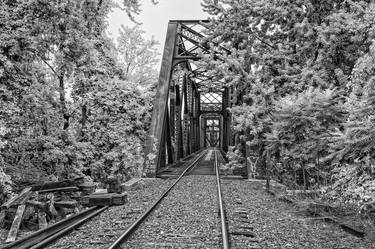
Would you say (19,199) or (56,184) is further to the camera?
(56,184)

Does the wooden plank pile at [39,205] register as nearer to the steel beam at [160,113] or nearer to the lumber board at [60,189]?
the lumber board at [60,189]

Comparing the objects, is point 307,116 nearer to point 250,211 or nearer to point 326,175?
point 326,175

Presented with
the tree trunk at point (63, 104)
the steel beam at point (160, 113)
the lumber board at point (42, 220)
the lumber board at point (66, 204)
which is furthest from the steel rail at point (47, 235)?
the steel beam at point (160, 113)

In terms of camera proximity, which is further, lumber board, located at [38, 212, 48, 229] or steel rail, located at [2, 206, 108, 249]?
lumber board, located at [38, 212, 48, 229]

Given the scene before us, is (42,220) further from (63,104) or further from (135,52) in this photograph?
(135,52)

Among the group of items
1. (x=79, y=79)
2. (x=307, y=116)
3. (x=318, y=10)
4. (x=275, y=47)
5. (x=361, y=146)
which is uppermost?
(x=318, y=10)

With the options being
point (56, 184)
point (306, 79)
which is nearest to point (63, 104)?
point (56, 184)

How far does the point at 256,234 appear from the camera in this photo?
627 cm

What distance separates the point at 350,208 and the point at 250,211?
2270mm

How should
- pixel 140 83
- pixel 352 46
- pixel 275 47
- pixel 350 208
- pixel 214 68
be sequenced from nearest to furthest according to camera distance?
pixel 350 208, pixel 352 46, pixel 275 47, pixel 214 68, pixel 140 83

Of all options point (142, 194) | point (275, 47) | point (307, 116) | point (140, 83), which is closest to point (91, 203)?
point (142, 194)

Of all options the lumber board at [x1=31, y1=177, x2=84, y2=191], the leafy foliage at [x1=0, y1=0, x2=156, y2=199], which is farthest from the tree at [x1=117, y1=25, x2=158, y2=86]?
the lumber board at [x1=31, y1=177, x2=84, y2=191]

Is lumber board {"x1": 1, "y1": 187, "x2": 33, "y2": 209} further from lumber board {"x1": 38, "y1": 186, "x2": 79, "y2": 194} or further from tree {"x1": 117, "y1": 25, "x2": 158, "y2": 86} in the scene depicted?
tree {"x1": 117, "y1": 25, "x2": 158, "y2": 86}

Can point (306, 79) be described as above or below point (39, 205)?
above
